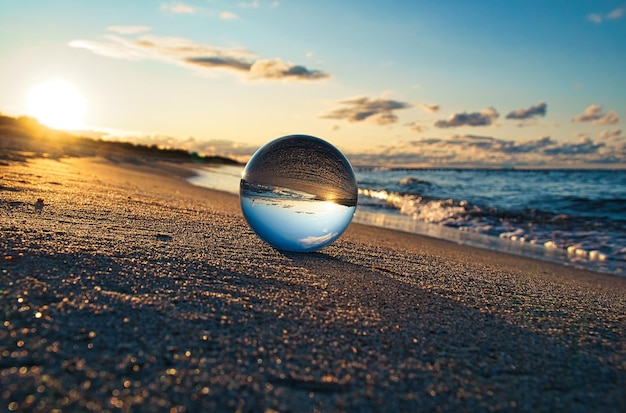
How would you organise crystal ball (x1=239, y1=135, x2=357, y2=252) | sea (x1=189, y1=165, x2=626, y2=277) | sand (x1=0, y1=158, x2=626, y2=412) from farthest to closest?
1. sea (x1=189, y1=165, x2=626, y2=277)
2. crystal ball (x1=239, y1=135, x2=357, y2=252)
3. sand (x1=0, y1=158, x2=626, y2=412)

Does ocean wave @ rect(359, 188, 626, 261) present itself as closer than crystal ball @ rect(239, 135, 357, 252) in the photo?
No

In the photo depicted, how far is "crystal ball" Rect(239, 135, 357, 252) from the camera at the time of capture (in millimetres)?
3145

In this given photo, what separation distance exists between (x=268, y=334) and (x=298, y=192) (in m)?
1.55

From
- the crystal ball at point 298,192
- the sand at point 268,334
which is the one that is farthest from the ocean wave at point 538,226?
the sand at point 268,334

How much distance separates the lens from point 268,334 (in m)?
1.66

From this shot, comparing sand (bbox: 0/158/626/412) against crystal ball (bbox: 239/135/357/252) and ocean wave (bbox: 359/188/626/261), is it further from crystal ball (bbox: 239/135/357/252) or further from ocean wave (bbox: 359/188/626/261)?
ocean wave (bbox: 359/188/626/261)

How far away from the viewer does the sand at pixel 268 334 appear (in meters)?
1.26

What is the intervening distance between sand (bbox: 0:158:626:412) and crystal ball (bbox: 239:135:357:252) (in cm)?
25

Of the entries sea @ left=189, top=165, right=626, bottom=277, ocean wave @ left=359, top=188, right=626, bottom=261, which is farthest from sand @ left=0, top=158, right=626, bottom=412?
ocean wave @ left=359, top=188, right=626, bottom=261

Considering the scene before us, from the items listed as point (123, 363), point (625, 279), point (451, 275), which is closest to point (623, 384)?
point (123, 363)

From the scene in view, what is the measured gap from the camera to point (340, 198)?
3.25 metres

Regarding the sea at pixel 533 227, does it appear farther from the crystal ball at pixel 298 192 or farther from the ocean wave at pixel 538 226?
the crystal ball at pixel 298 192

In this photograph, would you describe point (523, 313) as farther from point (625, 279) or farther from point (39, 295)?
point (625, 279)

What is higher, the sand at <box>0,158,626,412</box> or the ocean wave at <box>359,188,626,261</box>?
the ocean wave at <box>359,188,626,261</box>
